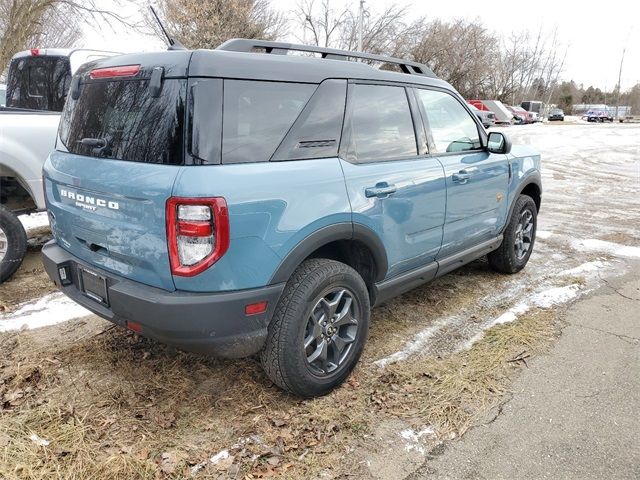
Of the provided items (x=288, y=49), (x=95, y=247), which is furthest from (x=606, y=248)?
(x=95, y=247)

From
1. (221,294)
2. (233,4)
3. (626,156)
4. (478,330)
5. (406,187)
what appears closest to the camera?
(221,294)

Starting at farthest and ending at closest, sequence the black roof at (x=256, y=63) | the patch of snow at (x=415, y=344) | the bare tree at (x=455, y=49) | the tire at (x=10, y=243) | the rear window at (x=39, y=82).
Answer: the bare tree at (x=455, y=49) → the rear window at (x=39, y=82) → the tire at (x=10, y=243) → the patch of snow at (x=415, y=344) → the black roof at (x=256, y=63)

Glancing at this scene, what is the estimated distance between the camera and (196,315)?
2234 mm

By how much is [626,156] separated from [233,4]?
17.0 m

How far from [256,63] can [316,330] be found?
1.45 metres

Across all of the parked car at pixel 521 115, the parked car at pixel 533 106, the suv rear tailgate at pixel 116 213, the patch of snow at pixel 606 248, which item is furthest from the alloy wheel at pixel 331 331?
the parked car at pixel 533 106

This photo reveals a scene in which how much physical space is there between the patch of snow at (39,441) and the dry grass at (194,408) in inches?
0.9

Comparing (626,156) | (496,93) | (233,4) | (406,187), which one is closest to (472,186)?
(406,187)

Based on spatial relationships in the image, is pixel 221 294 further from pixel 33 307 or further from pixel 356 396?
pixel 33 307

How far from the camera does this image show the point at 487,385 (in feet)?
9.78

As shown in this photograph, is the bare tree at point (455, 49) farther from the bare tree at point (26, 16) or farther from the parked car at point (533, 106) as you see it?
the bare tree at point (26, 16)

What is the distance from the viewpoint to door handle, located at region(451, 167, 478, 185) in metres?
3.59

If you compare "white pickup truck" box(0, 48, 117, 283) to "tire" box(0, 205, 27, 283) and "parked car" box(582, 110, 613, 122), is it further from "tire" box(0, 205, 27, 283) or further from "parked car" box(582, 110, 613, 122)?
"parked car" box(582, 110, 613, 122)

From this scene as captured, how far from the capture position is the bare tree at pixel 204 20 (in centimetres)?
2066
